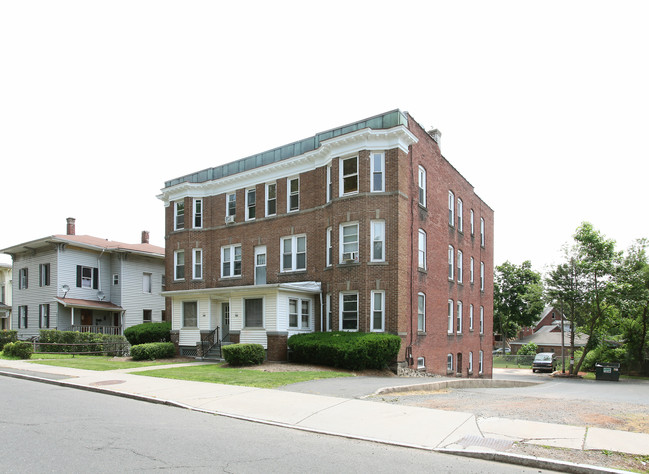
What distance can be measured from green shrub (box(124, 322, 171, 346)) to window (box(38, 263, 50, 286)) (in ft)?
35.5

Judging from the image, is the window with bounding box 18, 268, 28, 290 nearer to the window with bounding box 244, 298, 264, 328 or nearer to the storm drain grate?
the window with bounding box 244, 298, 264, 328

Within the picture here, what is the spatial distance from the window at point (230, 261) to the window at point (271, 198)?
9.16 ft

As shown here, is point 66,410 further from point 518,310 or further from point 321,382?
point 518,310

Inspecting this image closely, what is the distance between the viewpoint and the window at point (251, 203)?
28.4m

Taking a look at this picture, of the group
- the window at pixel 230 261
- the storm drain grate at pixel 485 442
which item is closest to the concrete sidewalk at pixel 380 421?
the storm drain grate at pixel 485 442

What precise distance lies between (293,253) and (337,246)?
3.75 metres

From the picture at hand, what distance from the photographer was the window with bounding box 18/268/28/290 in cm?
3837

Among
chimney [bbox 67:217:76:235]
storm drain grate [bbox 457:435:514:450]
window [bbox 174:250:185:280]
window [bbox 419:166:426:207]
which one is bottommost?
storm drain grate [bbox 457:435:514:450]

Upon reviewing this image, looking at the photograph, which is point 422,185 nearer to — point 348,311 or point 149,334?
point 348,311

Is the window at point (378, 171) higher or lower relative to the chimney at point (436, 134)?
lower

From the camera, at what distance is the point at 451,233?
28953 millimetres

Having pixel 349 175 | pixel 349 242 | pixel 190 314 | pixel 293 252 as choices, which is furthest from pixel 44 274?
pixel 349 175

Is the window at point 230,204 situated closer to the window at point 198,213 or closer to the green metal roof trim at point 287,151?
the green metal roof trim at point 287,151

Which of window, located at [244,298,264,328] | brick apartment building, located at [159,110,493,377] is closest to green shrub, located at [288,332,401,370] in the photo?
brick apartment building, located at [159,110,493,377]
